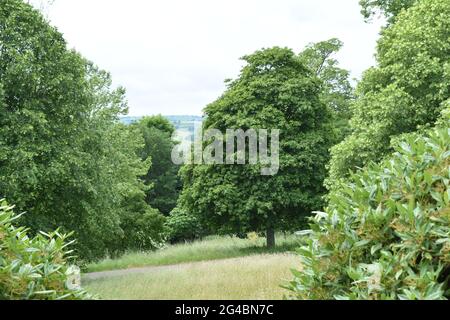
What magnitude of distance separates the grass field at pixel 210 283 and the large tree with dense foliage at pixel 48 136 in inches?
108

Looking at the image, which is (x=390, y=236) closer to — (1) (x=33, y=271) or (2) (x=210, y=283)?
(1) (x=33, y=271)

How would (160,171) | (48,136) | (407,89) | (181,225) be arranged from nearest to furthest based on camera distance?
1. (48,136)
2. (407,89)
3. (181,225)
4. (160,171)

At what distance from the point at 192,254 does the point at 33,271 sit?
2640 centimetres

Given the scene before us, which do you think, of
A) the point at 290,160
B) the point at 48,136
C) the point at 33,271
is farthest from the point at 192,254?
the point at 33,271

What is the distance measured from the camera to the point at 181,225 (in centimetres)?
3941

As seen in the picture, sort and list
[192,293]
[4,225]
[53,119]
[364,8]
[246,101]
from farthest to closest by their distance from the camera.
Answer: [246,101] → [364,8] → [53,119] → [192,293] → [4,225]

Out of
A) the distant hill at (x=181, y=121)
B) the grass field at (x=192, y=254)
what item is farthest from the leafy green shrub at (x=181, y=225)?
the distant hill at (x=181, y=121)

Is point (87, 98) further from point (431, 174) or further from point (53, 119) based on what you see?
point (431, 174)

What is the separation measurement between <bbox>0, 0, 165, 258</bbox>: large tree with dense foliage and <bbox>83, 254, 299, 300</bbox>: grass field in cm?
275

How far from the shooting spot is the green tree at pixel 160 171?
48.3m

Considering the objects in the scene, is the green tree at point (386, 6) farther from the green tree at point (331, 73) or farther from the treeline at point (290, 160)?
the green tree at point (331, 73)

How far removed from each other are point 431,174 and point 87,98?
1674 cm

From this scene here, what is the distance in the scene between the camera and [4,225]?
A: 387cm
